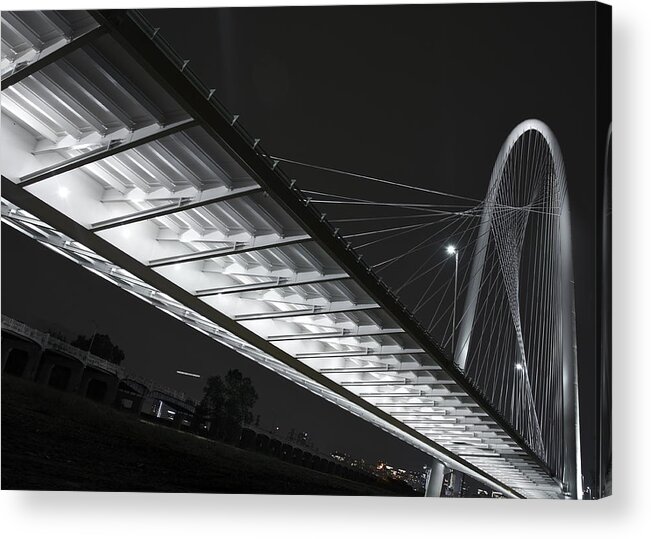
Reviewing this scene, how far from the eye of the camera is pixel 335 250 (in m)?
9.11

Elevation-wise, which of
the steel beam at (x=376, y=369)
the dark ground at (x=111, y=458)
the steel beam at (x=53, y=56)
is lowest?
the dark ground at (x=111, y=458)

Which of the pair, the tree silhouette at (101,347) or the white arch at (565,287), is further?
the tree silhouette at (101,347)

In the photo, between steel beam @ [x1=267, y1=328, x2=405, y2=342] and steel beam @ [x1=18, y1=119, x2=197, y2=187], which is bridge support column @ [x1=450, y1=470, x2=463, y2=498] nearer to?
steel beam @ [x1=267, y1=328, x2=405, y2=342]

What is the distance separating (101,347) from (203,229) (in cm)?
172

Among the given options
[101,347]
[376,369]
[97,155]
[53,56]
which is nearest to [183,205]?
[97,155]

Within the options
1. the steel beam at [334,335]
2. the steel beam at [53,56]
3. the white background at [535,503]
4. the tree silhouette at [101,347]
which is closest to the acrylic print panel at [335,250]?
the tree silhouette at [101,347]

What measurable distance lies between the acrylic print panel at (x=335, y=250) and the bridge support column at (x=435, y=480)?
3 centimetres

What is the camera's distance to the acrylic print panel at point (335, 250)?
28.5 ft

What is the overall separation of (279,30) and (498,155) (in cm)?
270

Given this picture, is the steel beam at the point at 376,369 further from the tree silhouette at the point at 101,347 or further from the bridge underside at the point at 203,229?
the tree silhouette at the point at 101,347

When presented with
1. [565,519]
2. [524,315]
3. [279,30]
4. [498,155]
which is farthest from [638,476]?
[279,30]

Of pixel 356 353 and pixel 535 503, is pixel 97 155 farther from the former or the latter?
pixel 535 503

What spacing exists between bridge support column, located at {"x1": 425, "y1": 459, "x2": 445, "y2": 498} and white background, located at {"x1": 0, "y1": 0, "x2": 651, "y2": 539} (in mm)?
146

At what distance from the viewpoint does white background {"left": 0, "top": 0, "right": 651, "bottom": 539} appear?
27.1 ft
